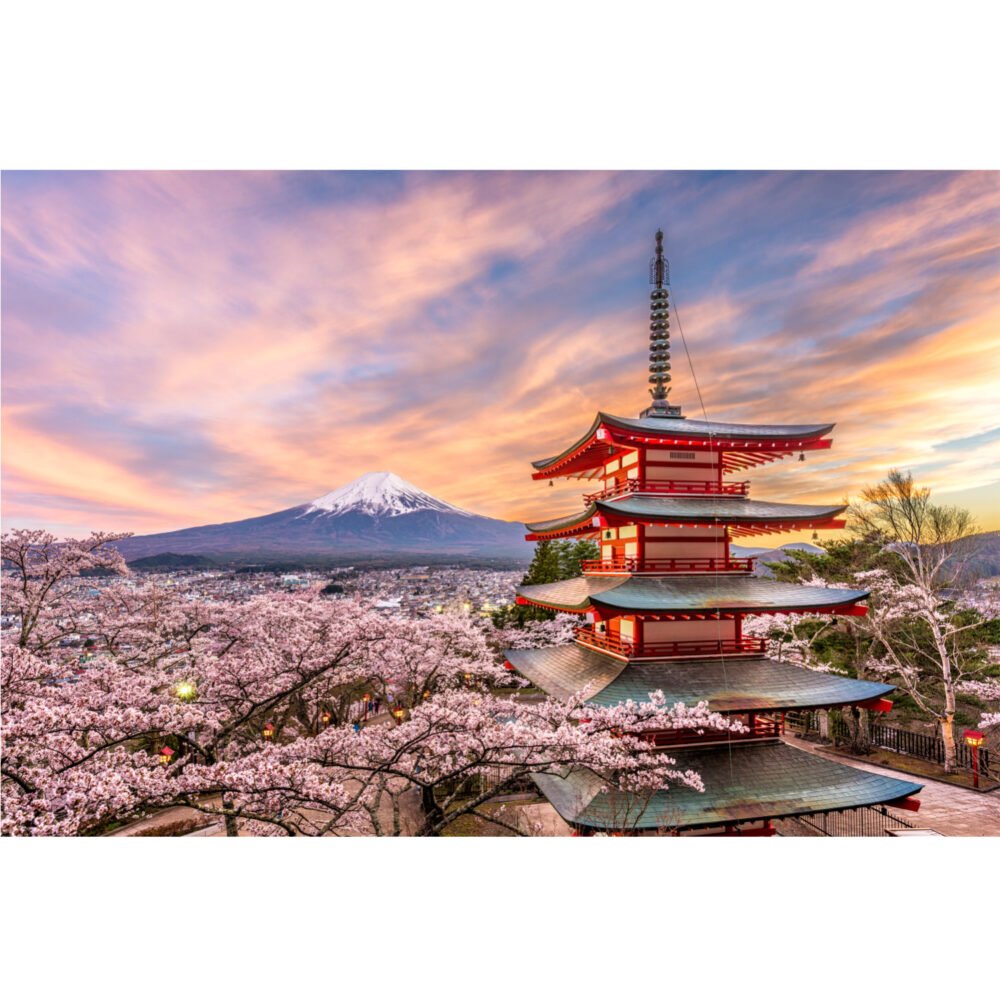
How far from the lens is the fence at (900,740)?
7.68 m

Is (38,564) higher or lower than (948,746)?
higher

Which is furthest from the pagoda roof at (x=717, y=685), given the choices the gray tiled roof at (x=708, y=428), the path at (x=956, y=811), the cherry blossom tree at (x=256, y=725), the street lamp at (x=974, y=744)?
the street lamp at (x=974, y=744)

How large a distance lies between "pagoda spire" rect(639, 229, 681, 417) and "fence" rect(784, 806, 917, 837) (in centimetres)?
562

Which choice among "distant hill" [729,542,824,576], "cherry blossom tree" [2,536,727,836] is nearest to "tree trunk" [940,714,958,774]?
"distant hill" [729,542,824,576]

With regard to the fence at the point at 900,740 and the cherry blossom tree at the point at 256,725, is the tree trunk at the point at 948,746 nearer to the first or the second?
the fence at the point at 900,740

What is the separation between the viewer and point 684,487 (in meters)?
5.57

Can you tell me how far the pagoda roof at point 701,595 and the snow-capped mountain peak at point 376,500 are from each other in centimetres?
642

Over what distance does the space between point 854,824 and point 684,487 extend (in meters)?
5.26

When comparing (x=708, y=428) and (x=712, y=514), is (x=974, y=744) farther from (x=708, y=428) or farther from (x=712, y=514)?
(x=708, y=428)

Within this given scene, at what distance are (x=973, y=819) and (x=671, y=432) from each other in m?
6.99

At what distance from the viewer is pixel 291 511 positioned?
11.2 meters

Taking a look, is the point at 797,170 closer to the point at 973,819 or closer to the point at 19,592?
the point at 973,819

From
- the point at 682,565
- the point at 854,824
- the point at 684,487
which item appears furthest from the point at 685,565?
the point at 854,824

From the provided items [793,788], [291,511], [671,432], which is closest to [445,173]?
[671,432]
